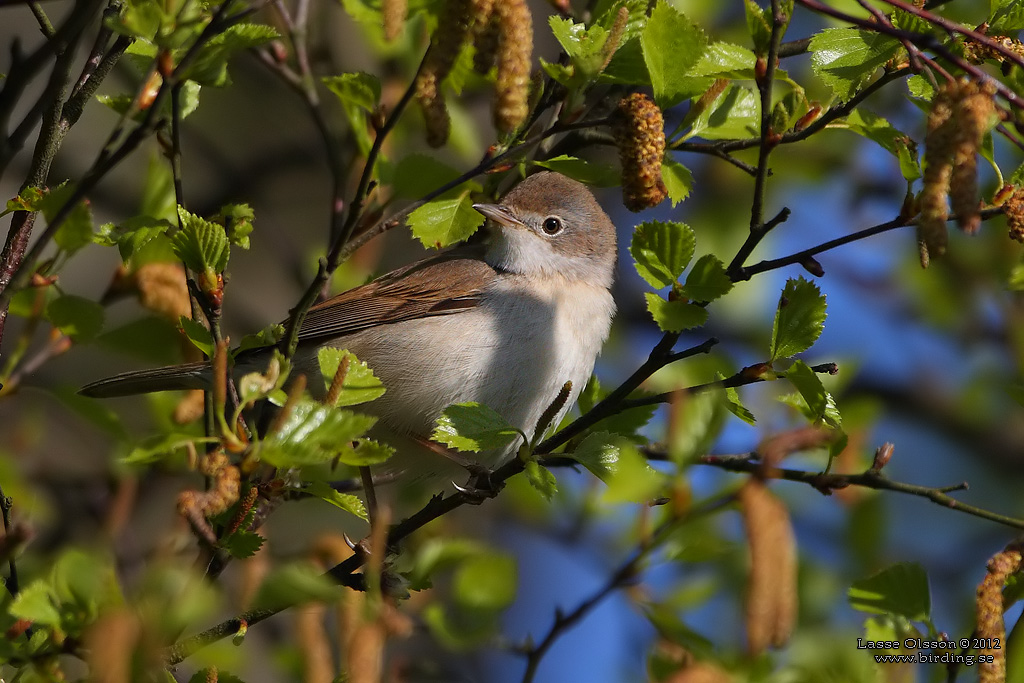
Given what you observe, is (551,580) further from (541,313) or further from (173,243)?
(173,243)

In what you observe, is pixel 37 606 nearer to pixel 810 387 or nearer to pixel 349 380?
pixel 349 380

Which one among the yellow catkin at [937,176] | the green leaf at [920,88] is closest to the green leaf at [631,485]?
the yellow catkin at [937,176]

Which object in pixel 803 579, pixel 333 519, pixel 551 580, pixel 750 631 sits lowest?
pixel 551 580

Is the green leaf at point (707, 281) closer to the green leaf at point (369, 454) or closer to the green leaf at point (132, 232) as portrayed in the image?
the green leaf at point (369, 454)

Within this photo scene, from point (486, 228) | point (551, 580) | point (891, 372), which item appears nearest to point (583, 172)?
point (486, 228)

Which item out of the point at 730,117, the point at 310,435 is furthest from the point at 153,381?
the point at 730,117

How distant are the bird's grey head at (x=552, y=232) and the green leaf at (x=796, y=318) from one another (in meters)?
1.78

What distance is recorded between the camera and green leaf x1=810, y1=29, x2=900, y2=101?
2.30 meters

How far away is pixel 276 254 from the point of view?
17.5ft

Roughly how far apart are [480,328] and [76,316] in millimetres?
1506

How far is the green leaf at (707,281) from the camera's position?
7.29 feet

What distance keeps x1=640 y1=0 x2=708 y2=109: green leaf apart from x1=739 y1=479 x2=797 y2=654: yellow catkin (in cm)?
121

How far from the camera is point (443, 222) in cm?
271

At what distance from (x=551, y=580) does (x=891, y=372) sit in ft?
10.9
